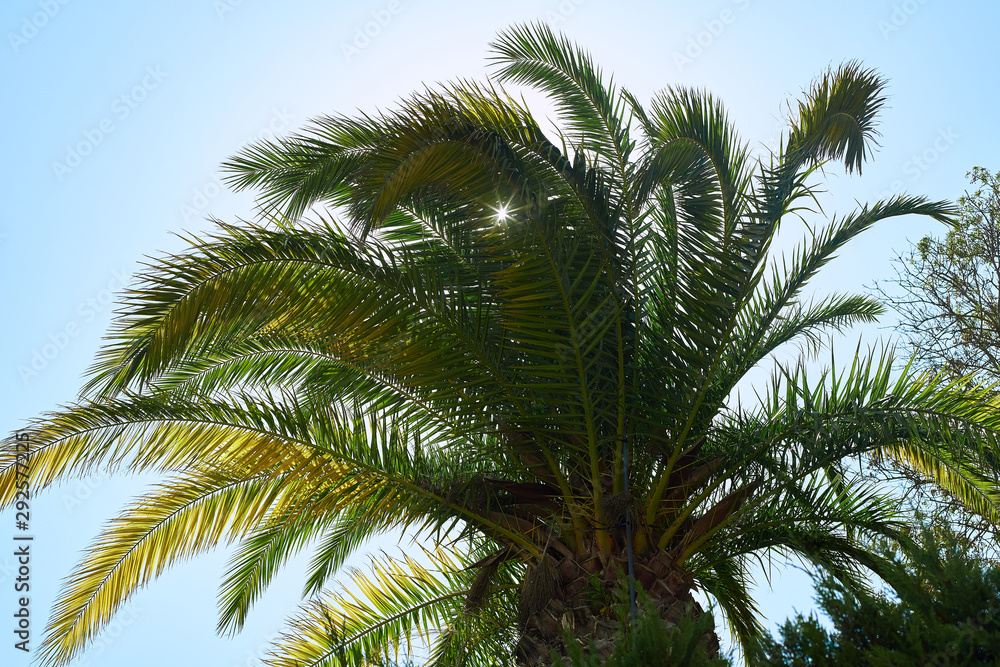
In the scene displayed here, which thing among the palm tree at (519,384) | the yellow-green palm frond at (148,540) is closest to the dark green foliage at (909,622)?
the palm tree at (519,384)

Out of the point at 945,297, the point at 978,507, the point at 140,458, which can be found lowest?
the point at 140,458

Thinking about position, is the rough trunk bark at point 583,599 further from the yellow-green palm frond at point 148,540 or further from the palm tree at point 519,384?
the yellow-green palm frond at point 148,540

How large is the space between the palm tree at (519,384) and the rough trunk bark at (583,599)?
0.07ft

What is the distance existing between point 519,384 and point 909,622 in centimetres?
253

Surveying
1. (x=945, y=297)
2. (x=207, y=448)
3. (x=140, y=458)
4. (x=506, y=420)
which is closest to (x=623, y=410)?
(x=506, y=420)

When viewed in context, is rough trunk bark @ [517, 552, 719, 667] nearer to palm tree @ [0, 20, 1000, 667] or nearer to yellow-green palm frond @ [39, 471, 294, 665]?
palm tree @ [0, 20, 1000, 667]

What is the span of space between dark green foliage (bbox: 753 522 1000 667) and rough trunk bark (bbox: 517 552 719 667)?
1198mm

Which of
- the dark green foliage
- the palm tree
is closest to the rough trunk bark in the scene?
the palm tree

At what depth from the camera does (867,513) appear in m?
6.30

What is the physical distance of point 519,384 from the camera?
5504mm

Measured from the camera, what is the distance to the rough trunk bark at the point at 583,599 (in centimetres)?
549

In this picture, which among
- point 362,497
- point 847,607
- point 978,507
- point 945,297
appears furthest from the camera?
point 945,297

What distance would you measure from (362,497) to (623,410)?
6.37 ft

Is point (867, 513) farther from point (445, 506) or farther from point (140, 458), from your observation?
point (140, 458)
